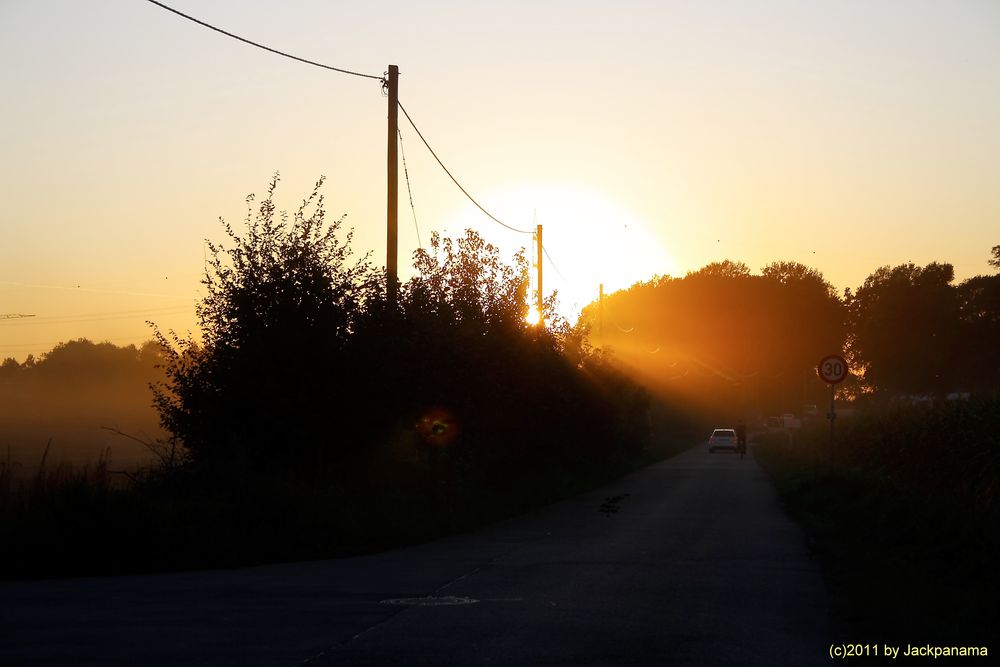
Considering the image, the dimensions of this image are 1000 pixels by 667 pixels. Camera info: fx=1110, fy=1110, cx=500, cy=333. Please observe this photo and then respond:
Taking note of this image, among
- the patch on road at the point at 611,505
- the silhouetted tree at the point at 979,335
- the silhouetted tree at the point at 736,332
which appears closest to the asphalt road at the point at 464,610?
the patch on road at the point at 611,505

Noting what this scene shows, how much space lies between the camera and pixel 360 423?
21.1 metres

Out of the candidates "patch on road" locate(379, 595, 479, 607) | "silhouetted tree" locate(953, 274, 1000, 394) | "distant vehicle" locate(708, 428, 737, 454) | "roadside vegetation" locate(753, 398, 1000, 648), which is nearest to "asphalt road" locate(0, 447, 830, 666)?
"patch on road" locate(379, 595, 479, 607)

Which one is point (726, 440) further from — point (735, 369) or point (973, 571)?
point (973, 571)

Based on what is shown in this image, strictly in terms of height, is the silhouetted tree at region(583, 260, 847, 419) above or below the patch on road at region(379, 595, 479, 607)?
above

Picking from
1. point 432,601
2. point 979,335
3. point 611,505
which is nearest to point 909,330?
point 979,335

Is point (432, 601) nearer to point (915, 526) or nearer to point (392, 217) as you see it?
point (915, 526)

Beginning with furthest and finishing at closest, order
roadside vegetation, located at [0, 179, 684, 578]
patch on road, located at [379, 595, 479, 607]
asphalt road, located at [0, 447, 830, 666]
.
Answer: roadside vegetation, located at [0, 179, 684, 578]
patch on road, located at [379, 595, 479, 607]
asphalt road, located at [0, 447, 830, 666]

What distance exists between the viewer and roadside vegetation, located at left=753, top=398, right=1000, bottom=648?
1020 cm

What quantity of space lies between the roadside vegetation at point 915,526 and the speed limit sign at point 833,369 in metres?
2.15

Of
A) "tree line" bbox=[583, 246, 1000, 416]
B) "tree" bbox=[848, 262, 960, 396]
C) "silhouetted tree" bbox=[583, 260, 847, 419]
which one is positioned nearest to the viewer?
"tree" bbox=[848, 262, 960, 396]

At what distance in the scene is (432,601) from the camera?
1138 centimetres

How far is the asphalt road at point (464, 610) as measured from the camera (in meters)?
8.73

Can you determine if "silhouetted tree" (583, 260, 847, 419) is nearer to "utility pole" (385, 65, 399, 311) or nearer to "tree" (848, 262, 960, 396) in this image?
"tree" (848, 262, 960, 396)

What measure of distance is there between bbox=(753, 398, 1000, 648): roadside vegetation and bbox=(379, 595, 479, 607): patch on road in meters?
3.69
